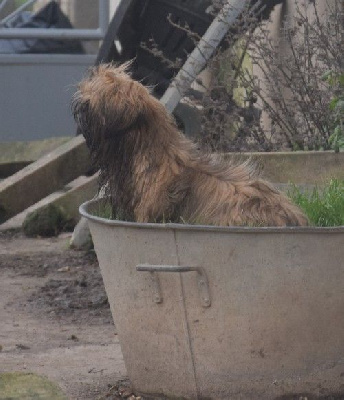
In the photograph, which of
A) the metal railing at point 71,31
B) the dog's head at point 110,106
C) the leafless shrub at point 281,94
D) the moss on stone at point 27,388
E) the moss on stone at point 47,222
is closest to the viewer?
the moss on stone at point 27,388

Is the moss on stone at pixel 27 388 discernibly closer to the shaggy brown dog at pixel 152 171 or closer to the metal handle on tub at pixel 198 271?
the metal handle on tub at pixel 198 271

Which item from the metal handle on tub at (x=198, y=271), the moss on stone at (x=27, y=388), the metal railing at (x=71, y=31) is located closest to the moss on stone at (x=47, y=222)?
the metal railing at (x=71, y=31)

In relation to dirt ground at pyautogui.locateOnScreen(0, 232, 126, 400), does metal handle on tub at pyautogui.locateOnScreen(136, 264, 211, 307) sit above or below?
above

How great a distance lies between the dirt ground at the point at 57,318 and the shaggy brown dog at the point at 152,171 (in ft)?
3.01

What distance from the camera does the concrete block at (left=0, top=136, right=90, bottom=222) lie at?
27.4 ft

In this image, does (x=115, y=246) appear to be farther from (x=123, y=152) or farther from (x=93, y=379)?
(x=93, y=379)

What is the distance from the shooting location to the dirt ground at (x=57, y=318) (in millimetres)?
4918

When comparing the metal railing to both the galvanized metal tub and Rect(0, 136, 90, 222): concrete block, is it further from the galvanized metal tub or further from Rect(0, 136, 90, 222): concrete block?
the galvanized metal tub

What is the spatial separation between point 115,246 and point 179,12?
5.79 meters

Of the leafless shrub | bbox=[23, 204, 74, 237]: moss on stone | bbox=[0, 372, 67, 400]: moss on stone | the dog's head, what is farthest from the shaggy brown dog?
bbox=[23, 204, 74, 237]: moss on stone

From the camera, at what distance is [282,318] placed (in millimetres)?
3932

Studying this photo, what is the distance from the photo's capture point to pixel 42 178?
851cm

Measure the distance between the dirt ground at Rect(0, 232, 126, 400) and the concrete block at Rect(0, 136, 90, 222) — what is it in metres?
0.35

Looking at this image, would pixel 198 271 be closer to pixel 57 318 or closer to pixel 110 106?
pixel 110 106
